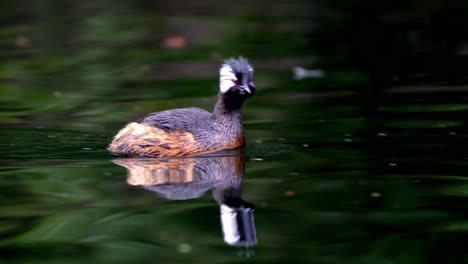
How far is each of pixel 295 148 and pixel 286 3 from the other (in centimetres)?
1743

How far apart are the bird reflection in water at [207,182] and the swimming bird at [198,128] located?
22 centimetres

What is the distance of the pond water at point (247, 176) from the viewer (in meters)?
7.98

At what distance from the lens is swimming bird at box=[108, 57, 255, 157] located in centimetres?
1122

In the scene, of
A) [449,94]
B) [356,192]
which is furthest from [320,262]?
[449,94]

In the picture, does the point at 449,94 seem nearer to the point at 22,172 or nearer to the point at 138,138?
the point at 138,138

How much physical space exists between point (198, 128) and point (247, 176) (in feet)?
4.53

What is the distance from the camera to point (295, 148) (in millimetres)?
11539

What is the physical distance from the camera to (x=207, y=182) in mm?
9898

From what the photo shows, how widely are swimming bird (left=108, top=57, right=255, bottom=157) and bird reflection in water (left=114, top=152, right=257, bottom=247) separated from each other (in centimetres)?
22

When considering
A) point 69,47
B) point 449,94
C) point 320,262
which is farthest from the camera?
point 69,47

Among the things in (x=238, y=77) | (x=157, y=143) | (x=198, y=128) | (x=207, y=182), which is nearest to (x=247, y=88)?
(x=238, y=77)

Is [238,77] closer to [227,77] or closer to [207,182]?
[227,77]

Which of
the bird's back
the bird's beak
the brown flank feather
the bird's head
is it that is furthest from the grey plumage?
the brown flank feather

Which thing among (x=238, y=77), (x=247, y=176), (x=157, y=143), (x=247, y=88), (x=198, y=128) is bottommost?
(x=247, y=176)
